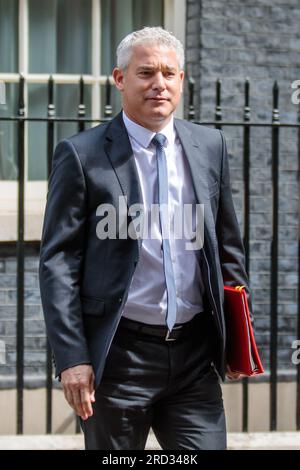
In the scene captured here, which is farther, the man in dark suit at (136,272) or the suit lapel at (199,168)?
the suit lapel at (199,168)

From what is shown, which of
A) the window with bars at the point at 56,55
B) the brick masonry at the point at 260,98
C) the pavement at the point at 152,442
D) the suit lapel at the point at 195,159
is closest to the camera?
the suit lapel at the point at 195,159

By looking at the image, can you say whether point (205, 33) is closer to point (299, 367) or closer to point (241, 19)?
point (241, 19)

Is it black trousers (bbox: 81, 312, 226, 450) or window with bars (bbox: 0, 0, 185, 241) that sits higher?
window with bars (bbox: 0, 0, 185, 241)

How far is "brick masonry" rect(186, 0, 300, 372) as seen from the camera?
674cm

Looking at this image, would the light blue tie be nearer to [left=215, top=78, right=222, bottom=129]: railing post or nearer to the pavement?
[left=215, top=78, right=222, bottom=129]: railing post

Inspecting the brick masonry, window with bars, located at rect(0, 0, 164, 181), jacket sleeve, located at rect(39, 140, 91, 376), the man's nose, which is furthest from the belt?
window with bars, located at rect(0, 0, 164, 181)

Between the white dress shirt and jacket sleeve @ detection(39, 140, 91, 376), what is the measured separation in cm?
18

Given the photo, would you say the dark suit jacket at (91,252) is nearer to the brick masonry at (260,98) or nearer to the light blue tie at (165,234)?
the light blue tie at (165,234)

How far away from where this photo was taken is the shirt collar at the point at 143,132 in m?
3.53

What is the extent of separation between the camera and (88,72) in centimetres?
699

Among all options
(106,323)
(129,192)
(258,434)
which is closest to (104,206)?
(129,192)

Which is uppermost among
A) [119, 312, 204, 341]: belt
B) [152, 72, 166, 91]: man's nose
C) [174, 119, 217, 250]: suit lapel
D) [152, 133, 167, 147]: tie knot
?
[152, 72, 166, 91]: man's nose

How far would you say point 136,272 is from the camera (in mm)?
3441

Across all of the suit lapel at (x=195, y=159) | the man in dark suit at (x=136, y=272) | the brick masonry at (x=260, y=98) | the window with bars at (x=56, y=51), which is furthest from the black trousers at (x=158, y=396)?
the window with bars at (x=56, y=51)
